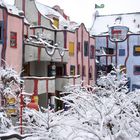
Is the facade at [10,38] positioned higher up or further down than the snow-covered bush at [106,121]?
higher up

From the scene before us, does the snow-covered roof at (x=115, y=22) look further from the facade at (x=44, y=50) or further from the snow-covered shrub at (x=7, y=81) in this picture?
the snow-covered shrub at (x=7, y=81)

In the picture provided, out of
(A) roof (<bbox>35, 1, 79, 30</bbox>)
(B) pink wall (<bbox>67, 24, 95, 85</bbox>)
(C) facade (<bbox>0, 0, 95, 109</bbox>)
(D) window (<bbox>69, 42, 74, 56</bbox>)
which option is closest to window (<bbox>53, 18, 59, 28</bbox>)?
(C) facade (<bbox>0, 0, 95, 109</bbox>)

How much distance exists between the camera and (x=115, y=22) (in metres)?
49.0

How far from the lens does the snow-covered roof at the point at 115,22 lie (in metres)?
47.3

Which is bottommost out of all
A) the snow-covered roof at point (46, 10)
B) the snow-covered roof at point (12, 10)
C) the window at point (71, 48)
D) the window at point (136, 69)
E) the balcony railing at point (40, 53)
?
the window at point (136, 69)

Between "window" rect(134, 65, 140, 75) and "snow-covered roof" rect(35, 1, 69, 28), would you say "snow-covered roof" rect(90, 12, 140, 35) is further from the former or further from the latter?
"snow-covered roof" rect(35, 1, 69, 28)

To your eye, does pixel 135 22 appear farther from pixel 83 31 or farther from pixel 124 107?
pixel 124 107

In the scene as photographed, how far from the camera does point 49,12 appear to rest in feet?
115

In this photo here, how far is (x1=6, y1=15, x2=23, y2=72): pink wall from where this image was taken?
23.0 metres

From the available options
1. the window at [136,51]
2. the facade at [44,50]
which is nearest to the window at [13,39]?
the facade at [44,50]

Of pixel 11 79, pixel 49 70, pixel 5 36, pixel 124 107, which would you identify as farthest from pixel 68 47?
pixel 124 107

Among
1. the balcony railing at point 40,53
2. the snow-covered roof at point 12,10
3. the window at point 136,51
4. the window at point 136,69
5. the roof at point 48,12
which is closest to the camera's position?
the snow-covered roof at point 12,10

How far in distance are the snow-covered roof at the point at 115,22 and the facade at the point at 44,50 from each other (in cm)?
939

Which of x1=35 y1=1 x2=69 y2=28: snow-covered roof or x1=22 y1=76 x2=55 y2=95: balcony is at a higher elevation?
x1=35 y1=1 x2=69 y2=28: snow-covered roof
